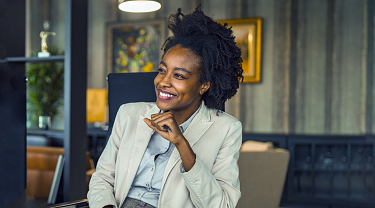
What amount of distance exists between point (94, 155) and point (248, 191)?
252 cm

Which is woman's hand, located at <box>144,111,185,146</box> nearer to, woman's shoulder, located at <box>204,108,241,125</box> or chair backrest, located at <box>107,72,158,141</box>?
woman's shoulder, located at <box>204,108,241,125</box>

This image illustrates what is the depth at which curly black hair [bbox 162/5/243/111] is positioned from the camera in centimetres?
120

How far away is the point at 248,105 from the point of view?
4105 millimetres

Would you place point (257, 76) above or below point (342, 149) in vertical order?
above

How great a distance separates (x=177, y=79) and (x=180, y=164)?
1.05 feet

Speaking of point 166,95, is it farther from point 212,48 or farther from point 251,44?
point 251,44

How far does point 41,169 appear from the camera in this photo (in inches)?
97.5

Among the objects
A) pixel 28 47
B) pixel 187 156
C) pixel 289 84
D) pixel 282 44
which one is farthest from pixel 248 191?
pixel 28 47

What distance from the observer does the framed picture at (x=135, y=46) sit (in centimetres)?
451

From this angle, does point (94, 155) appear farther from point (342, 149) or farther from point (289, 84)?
point (342, 149)

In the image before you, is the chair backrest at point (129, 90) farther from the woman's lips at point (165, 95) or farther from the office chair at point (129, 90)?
the woman's lips at point (165, 95)

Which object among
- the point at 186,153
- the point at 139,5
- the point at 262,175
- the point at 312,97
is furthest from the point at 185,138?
the point at 312,97

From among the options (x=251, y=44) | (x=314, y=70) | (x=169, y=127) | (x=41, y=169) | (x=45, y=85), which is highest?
(x=251, y=44)

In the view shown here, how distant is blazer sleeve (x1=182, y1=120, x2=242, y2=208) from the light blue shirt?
0.57 ft
